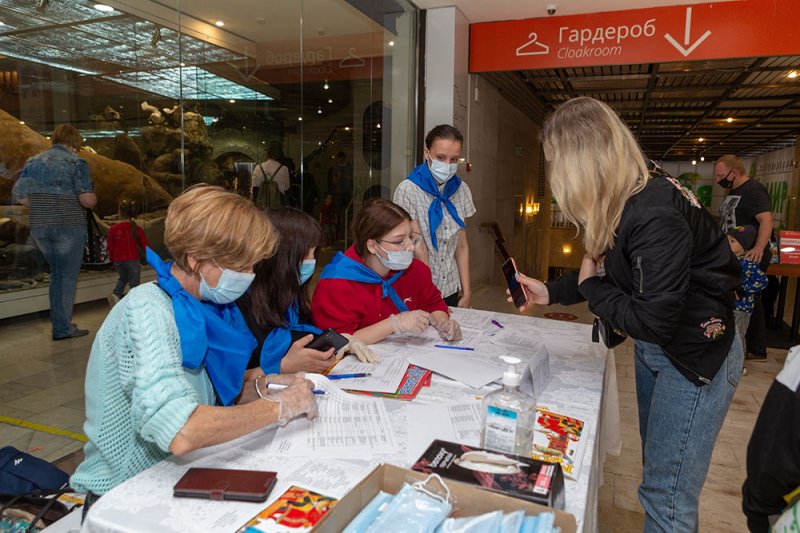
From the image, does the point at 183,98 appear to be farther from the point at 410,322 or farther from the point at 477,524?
→ the point at 477,524

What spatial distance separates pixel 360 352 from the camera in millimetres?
1789

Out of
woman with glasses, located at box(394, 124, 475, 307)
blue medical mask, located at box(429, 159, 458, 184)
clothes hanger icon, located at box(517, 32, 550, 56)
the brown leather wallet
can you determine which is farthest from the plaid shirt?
clothes hanger icon, located at box(517, 32, 550, 56)

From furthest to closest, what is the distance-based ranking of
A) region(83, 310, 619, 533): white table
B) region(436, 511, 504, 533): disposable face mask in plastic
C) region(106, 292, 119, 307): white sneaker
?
1. region(106, 292, 119, 307): white sneaker
2. region(83, 310, 619, 533): white table
3. region(436, 511, 504, 533): disposable face mask in plastic

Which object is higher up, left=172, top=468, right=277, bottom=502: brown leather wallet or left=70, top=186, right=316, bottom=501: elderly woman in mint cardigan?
left=70, top=186, right=316, bottom=501: elderly woman in mint cardigan

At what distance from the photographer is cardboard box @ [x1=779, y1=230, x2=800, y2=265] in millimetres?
4777

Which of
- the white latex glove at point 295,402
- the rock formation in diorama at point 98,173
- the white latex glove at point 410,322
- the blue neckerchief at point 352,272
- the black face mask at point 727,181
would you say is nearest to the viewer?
the white latex glove at point 295,402

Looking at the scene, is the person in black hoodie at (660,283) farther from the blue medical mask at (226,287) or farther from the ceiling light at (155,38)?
the ceiling light at (155,38)

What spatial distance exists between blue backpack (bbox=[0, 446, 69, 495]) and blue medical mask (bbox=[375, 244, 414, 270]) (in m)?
1.26

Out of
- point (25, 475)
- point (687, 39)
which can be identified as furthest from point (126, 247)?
point (687, 39)

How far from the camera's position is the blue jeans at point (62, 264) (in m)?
2.62

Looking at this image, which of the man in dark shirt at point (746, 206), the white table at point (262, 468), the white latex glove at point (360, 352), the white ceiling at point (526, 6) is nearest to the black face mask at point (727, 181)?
the man in dark shirt at point (746, 206)

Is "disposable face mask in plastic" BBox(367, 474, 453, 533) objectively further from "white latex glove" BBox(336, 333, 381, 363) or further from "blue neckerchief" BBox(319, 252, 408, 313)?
"blue neckerchief" BBox(319, 252, 408, 313)

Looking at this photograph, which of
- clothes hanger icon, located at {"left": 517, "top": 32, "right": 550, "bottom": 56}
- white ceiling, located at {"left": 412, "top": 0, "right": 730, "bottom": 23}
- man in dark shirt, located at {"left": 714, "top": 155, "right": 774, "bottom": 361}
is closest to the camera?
man in dark shirt, located at {"left": 714, "top": 155, "right": 774, "bottom": 361}

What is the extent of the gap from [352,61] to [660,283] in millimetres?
4122
